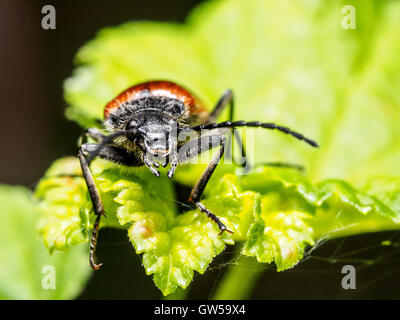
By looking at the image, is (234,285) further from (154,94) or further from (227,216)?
(154,94)

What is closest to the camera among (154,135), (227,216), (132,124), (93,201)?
(227,216)

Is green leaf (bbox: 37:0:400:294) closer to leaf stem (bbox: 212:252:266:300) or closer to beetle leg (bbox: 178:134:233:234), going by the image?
beetle leg (bbox: 178:134:233:234)

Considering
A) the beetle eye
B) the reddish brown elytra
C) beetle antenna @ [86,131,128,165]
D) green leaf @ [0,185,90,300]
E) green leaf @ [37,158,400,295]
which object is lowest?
green leaf @ [0,185,90,300]

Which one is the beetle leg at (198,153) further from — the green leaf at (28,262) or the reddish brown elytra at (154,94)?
the green leaf at (28,262)

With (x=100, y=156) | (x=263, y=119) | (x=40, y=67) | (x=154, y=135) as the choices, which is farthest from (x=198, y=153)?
(x=40, y=67)

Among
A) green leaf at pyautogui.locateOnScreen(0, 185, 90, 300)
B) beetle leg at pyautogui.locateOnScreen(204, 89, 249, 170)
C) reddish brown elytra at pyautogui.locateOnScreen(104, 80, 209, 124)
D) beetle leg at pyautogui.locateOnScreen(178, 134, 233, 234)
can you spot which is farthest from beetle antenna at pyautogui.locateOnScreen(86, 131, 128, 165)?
green leaf at pyautogui.locateOnScreen(0, 185, 90, 300)

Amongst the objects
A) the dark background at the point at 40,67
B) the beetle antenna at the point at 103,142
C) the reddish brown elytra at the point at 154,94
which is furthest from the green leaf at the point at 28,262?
the reddish brown elytra at the point at 154,94
